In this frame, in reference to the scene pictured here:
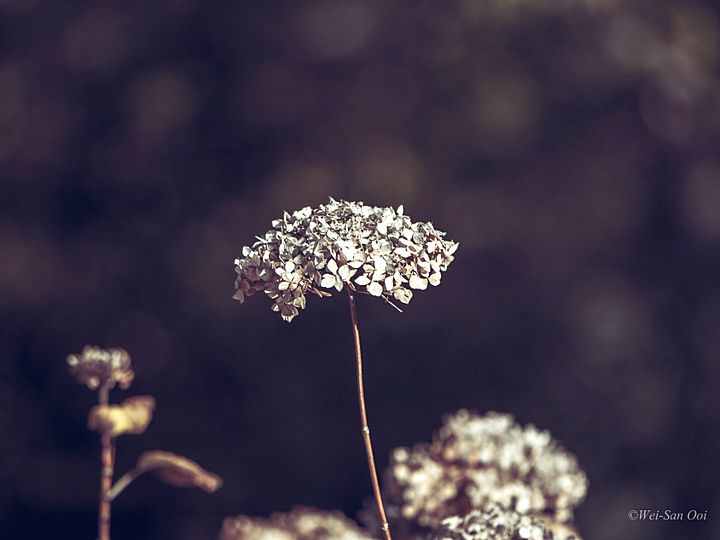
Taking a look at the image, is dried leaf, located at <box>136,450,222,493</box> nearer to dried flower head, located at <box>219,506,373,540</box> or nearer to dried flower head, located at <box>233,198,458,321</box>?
dried flower head, located at <box>219,506,373,540</box>

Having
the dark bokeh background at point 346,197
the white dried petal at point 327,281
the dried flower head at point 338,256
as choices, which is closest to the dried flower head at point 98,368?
the dried flower head at point 338,256

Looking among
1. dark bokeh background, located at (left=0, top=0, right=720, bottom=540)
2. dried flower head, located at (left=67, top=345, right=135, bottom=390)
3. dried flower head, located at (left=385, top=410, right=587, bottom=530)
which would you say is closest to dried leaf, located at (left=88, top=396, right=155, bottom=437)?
dried flower head, located at (left=67, top=345, right=135, bottom=390)

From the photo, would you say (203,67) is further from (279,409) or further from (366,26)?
(279,409)

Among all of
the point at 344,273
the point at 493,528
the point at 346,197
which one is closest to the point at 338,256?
the point at 344,273

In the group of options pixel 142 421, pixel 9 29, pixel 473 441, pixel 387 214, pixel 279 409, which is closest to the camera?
pixel 387 214

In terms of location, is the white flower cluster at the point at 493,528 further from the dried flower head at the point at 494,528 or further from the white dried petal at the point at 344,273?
the white dried petal at the point at 344,273

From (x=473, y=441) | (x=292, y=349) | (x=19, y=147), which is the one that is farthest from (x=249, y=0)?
(x=473, y=441)

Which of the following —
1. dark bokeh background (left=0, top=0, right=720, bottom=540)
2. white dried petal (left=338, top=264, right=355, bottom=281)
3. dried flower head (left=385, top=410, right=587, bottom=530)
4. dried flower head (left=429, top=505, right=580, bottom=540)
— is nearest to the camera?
white dried petal (left=338, top=264, right=355, bottom=281)
